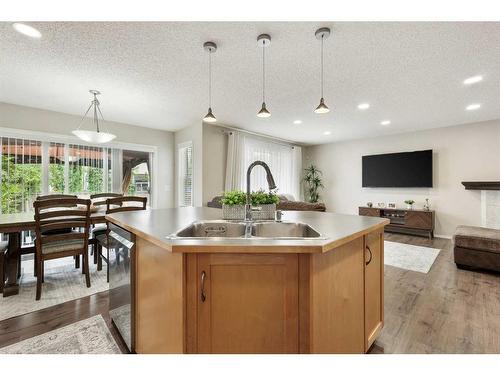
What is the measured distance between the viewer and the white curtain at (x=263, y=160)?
199 inches

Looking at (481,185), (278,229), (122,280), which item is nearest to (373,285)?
(278,229)

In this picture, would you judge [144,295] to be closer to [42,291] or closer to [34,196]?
[42,291]

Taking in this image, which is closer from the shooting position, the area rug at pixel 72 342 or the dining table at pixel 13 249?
the area rug at pixel 72 342

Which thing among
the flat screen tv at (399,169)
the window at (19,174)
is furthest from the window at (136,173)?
the flat screen tv at (399,169)

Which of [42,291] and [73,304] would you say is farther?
[42,291]

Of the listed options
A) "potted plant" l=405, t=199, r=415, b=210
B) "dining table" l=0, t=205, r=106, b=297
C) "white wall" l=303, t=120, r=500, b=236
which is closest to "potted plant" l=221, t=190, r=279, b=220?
"dining table" l=0, t=205, r=106, b=297

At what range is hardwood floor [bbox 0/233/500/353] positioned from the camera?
5.26 ft

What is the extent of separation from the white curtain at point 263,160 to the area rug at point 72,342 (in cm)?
351

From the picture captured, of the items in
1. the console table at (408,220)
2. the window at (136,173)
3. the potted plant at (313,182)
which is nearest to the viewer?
the console table at (408,220)

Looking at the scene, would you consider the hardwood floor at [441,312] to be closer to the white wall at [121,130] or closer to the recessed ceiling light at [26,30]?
the recessed ceiling light at [26,30]

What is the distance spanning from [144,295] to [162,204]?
441 cm

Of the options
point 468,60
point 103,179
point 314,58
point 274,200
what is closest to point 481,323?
point 274,200

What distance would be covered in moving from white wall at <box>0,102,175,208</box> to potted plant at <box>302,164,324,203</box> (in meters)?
4.06

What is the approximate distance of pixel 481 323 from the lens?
1827 mm
